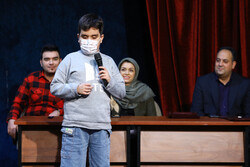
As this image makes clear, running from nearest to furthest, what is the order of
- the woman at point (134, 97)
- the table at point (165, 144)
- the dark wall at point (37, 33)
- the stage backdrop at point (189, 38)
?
the table at point (165, 144) < the woman at point (134, 97) < the stage backdrop at point (189, 38) < the dark wall at point (37, 33)

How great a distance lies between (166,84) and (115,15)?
98cm

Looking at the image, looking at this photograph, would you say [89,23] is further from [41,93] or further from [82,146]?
[41,93]

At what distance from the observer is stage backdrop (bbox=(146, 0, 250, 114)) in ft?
11.2

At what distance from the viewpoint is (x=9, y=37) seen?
3.68m

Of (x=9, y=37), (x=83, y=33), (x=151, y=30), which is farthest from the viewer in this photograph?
(x=9, y=37)

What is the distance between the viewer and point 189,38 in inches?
136

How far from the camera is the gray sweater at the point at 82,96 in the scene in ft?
5.78

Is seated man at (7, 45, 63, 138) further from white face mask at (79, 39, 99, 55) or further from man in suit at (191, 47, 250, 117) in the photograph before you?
man in suit at (191, 47, 250, 117)

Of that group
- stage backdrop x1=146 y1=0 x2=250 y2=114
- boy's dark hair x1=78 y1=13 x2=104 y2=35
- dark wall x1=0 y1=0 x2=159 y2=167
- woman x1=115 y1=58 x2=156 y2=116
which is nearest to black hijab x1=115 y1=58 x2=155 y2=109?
woman x1=115 y1=58 x2=156 y2=116

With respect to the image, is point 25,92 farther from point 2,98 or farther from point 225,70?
point 225,70

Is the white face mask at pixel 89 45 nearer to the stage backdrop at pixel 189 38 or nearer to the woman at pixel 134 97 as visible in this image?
the woman at pixel 134 97

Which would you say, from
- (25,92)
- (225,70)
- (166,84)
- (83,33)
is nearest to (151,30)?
(166,84)

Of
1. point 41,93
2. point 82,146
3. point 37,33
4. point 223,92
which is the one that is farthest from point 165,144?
point 37,33

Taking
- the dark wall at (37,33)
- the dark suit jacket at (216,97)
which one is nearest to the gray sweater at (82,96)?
the dark suit jacket at (216,97)
